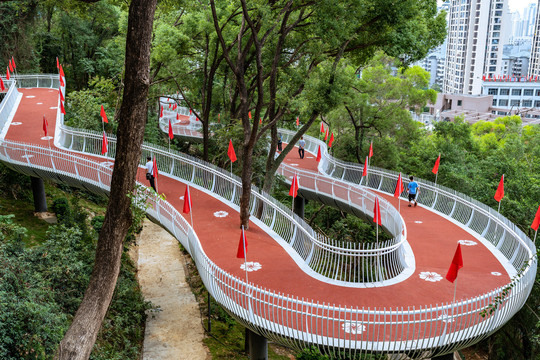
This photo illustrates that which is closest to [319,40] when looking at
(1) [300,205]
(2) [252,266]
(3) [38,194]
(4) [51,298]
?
(2) [252,266]

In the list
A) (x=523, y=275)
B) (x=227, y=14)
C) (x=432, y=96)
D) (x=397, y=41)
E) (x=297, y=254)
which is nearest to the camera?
(x=523, y=275)

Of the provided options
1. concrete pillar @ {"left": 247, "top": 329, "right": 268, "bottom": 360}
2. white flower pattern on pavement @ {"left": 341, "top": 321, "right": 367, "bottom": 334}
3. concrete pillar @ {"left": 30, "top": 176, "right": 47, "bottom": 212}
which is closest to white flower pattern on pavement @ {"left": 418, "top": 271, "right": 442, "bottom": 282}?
white flower pattern on pavement @ {"left": 341, "top": 321, "right": 367, "bottom": 334}

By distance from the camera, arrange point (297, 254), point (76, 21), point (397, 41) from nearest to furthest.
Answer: point (297, 254)
point (397, 41)
point (76, 21)

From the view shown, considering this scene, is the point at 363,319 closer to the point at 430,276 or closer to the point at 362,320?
the point at 362,320

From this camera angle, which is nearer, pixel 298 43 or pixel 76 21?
pixel 298 43

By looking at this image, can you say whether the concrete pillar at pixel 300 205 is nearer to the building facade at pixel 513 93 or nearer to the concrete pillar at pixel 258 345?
the concrete pillar at pixel 258 345

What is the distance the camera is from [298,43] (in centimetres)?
1900

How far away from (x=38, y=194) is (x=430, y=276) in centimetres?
1656

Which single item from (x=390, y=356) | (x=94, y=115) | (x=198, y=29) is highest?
(x=198, y=29)

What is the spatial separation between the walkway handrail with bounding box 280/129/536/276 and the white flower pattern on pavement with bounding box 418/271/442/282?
2.07 m

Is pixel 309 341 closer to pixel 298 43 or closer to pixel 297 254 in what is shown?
pixel 297 254

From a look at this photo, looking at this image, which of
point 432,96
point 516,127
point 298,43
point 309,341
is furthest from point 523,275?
point 516,127

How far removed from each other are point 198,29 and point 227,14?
2.73 metres

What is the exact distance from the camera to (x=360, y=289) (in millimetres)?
12406
